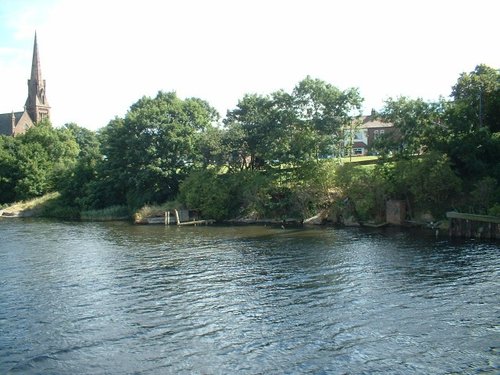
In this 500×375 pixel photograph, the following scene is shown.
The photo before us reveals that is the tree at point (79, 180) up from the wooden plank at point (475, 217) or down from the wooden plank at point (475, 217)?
up

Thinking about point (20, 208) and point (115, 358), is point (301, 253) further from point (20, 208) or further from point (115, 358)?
point (20, 208)

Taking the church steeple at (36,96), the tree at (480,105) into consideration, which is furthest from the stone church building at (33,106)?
the tree at (480,105)

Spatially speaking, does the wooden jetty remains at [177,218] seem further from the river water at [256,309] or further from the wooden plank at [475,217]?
the wooden plank at [475,217]

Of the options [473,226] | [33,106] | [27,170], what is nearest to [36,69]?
[33,106]

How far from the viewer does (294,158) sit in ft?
182

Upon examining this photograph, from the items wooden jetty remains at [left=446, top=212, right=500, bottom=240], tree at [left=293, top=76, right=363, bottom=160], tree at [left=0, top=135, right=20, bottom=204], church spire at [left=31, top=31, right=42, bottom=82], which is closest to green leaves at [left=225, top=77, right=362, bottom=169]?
tree at [left=293, top=76, right=363, bottom=160]

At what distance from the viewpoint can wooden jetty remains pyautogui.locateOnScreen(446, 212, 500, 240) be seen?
120 ft

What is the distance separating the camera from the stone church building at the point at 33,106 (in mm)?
125938

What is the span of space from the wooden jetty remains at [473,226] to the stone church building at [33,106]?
11331 cm

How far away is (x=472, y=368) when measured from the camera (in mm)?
14930

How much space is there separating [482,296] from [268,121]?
3872 cm

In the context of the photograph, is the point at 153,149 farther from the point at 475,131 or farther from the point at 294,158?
the point at 475,131

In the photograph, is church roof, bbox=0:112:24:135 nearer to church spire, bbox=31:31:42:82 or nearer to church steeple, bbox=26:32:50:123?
church steeple, bbox=26:32:50:123

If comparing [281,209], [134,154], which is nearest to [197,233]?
[281,209]
